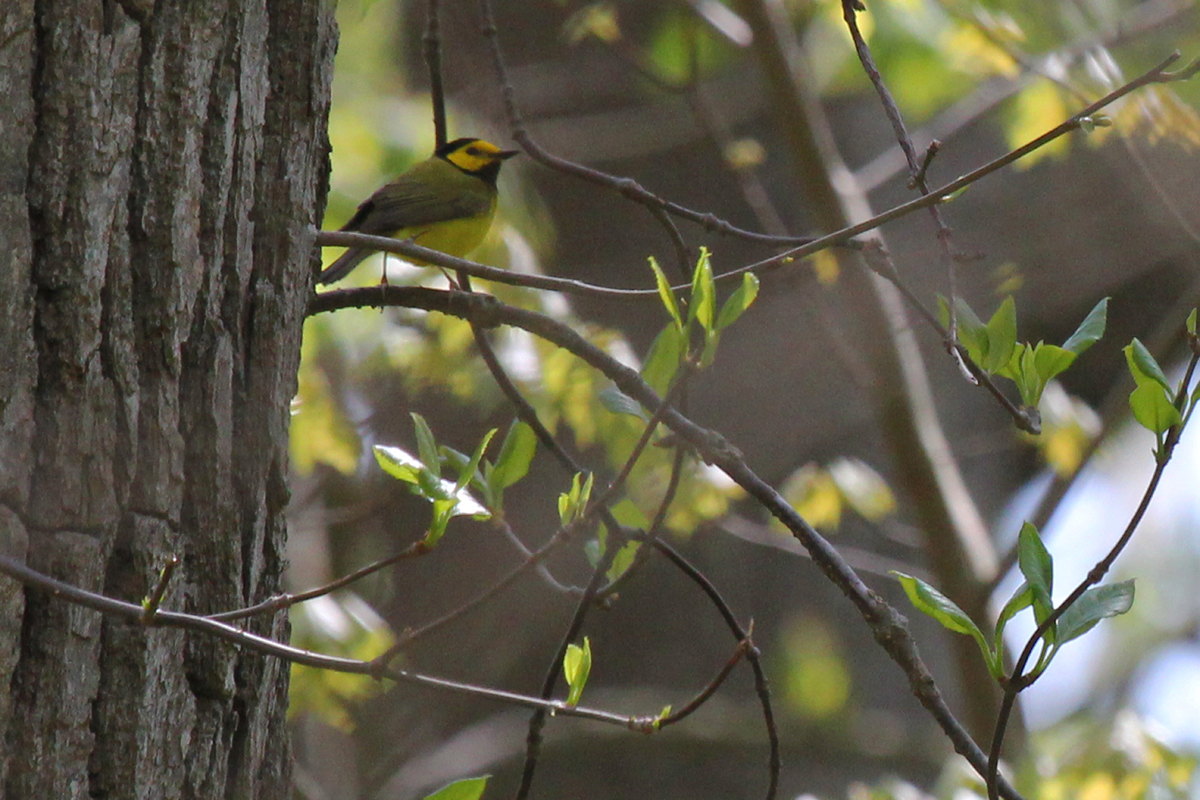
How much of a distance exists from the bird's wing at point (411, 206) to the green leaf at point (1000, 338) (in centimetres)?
289

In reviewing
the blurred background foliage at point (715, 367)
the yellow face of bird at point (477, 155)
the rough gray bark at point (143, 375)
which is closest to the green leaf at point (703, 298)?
the rough gray bark at point (143, 375)

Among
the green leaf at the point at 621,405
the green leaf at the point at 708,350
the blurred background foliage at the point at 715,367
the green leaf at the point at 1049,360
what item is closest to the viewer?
the green leaf at the point at 708,350

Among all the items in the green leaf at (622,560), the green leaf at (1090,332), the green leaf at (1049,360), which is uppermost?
the green leaf at (1090,332)

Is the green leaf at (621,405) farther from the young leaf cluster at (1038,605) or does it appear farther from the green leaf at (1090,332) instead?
the green leaf at (1090,332)

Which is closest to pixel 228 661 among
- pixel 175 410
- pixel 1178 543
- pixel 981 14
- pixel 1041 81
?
pixel 175 410

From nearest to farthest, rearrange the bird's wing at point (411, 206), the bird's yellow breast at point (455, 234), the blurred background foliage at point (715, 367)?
1. the bird's wing at point (411, 206)
2. the bird's yellow breast at point (455, 234)
3. the blurred background foliage at point (715, 367)

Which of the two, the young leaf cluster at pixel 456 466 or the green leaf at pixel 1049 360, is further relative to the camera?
the green leaf at pixel 1049 360

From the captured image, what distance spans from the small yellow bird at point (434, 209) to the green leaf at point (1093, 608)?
3047 mm

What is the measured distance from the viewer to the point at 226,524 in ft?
4.33

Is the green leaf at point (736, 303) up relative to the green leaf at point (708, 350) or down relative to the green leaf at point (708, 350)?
up

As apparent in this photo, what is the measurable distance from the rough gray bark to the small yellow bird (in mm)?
2529

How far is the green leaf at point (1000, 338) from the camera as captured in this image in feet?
4.30

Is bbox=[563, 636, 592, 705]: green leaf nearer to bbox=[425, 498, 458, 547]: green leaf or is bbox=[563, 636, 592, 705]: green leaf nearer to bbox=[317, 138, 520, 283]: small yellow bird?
bbox=[425, 498, 458, 547]: green leaf

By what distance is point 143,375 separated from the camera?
126cm
